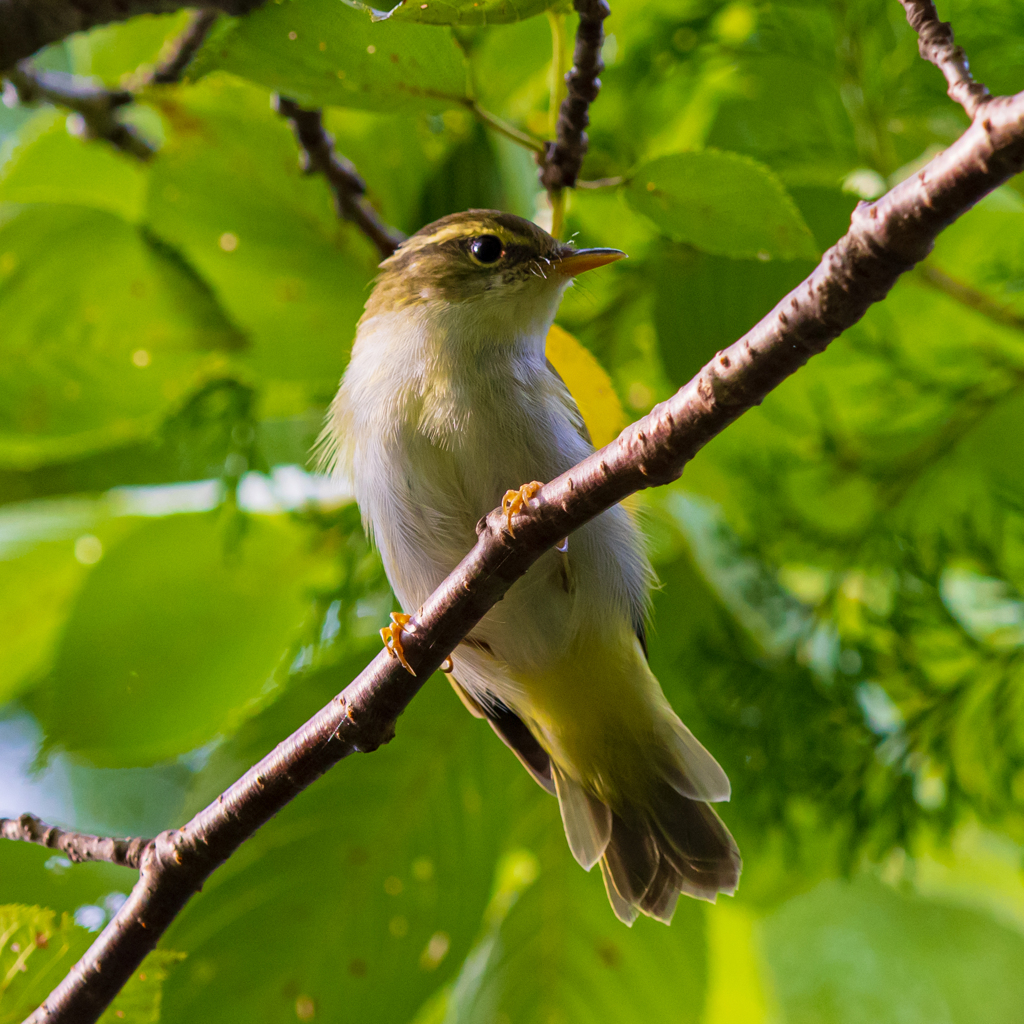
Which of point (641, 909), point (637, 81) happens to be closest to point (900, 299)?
point (637, 81)

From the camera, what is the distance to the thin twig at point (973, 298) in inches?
47.0

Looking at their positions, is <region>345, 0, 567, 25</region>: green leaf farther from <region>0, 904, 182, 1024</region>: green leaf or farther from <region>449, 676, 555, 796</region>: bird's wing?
<region>0, 904, 182, 1024</region>: green leaf

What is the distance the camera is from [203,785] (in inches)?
46.6

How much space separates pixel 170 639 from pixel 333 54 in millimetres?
724

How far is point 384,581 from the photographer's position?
1367 mm

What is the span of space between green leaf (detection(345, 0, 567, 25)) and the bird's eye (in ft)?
1.29

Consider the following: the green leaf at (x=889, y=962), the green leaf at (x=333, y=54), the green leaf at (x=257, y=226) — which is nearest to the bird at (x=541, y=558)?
the green leaf at (x=257, y=226)

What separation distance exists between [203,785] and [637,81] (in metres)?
1.02

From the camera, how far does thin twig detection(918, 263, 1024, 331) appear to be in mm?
1193

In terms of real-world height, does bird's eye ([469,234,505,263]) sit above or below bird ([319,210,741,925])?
above

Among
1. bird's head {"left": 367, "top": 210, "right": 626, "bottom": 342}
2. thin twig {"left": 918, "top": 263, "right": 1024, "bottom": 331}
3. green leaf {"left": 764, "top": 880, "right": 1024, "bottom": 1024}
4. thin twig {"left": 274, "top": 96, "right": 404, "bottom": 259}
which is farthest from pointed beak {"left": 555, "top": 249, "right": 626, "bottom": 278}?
green leaf {"left": 764, "top": 880, "right": 1024, "bottom": 1024}

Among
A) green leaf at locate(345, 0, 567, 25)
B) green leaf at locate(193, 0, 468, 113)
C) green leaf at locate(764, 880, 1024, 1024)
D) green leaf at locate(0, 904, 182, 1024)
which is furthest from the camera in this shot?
green leaf at locate(764, 880, 1024, 1024)

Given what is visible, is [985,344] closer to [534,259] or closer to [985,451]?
[985,451]

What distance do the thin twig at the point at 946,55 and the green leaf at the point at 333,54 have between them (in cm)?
38
